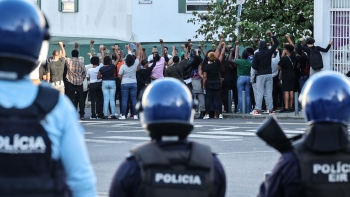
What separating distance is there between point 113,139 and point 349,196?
13.9 metres

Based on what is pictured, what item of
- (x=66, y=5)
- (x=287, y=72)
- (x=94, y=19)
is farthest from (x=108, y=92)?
(x=66, y=5)

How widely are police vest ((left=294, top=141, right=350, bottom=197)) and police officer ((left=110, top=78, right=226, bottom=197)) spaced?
1.26ft

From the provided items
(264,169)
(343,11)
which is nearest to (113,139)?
(264,169)

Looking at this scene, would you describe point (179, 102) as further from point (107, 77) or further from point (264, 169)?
point (107, 77)

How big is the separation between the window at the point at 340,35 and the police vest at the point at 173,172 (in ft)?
70.8

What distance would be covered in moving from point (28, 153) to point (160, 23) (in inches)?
1266

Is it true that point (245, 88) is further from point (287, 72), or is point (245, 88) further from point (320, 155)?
point (320, 155)

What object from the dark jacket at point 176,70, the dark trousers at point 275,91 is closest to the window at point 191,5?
the dark trousers at point 275,91

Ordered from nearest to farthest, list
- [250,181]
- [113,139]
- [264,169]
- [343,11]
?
1. [250,181]
2. [264,169]
3. [113,139]
4. [343,11]

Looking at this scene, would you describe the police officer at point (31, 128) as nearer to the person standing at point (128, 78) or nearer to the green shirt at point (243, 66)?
the person standing at point (128, 78)

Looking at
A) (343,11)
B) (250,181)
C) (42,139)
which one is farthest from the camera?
(343,11)

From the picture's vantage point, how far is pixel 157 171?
3998 millimetres

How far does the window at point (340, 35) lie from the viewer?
2525cm

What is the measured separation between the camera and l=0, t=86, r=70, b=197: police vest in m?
3.61
